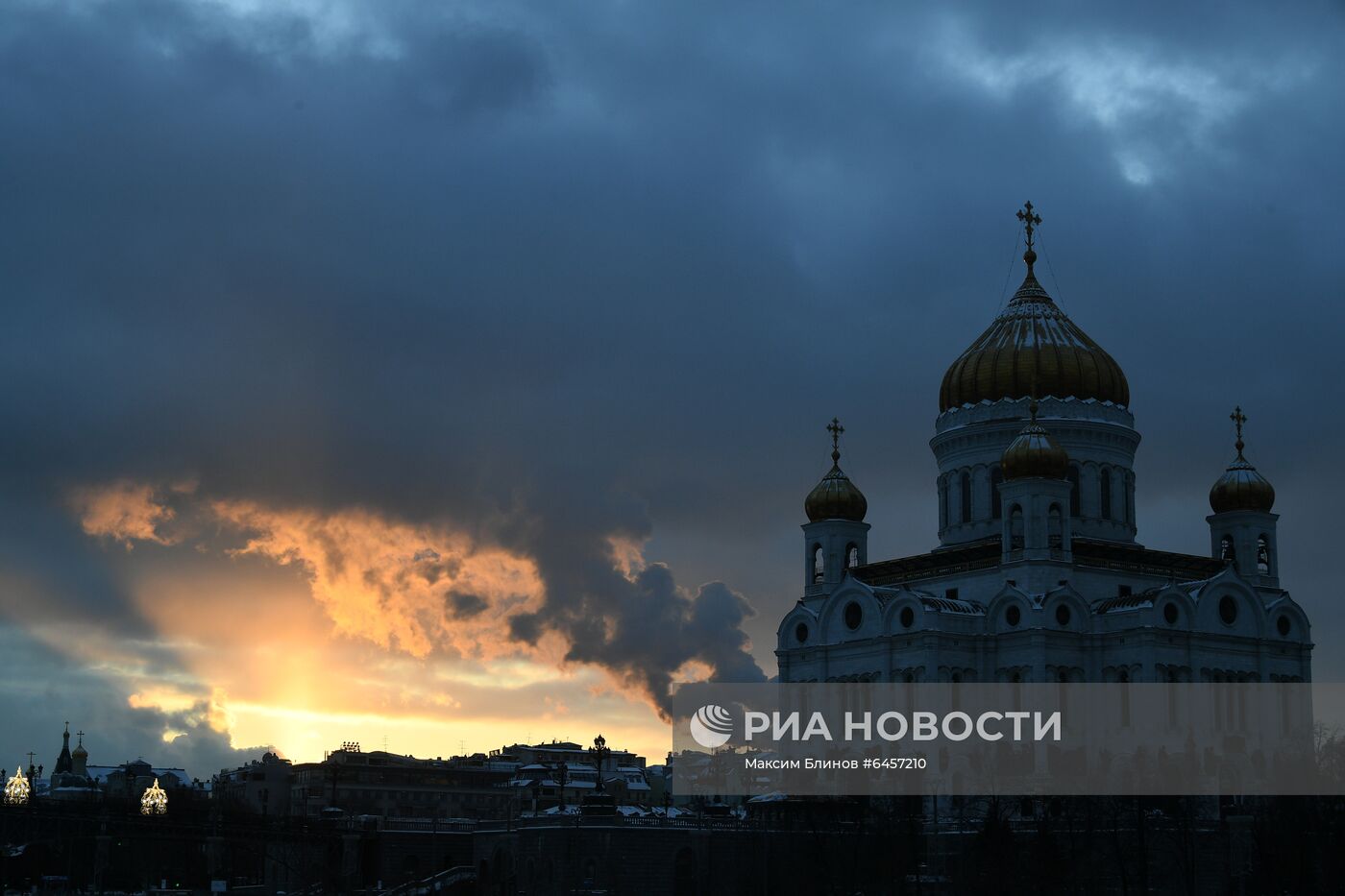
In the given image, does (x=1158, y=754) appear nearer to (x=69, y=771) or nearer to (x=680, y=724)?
(x=680, y=724)

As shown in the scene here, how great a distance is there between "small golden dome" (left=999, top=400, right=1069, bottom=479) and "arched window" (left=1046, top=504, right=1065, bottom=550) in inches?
49.7

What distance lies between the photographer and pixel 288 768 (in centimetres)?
12488

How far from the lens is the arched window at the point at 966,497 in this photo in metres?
75.6

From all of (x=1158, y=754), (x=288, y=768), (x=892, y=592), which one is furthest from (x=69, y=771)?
(x=1158, y=754)

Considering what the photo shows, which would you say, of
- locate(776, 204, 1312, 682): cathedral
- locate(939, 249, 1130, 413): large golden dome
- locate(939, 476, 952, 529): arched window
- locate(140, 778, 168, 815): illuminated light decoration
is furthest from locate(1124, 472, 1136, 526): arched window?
locate(140, 778, 168, 815): illuminated light decoration

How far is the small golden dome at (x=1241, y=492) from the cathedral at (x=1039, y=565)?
0.24 feet

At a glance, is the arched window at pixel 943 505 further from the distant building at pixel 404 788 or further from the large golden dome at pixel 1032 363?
the distant building at pixel 404 788

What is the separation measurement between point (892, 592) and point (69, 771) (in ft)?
329

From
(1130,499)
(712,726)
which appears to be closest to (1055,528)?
(1130,499)

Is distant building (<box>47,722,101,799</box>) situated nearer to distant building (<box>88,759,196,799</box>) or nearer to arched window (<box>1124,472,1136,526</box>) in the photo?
distant building (<box>88,759,196,799</box>)

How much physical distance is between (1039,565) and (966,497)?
294 inches

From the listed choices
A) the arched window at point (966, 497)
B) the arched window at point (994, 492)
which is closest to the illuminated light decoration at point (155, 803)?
the arched window at point (966, 497)

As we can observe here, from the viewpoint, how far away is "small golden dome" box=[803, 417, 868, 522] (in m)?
77.9

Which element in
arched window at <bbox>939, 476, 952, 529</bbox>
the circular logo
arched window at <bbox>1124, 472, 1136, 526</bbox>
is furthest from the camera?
arched window at <bbox>939, 476, 952, 529</bbox>
